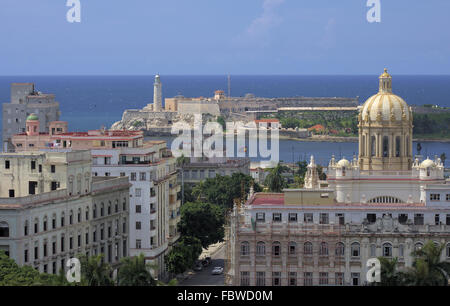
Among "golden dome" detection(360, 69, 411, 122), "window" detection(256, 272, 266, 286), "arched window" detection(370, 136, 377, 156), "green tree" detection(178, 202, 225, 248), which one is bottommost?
"window" detection(256, 272, 266, 286)

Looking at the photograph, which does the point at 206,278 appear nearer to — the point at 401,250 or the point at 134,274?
the point at 401,250

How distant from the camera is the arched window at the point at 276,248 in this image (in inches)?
3519

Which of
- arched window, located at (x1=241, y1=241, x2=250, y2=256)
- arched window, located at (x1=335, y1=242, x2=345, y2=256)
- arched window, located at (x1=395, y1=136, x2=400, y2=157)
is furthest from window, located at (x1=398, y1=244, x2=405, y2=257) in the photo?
arched window, located at (x1=395, y1=136, x2=400, y2=157)

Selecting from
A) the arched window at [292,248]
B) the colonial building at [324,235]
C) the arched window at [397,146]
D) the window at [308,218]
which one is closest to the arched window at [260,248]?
the colonial building at [324,235]

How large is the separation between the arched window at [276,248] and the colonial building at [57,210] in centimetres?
1198

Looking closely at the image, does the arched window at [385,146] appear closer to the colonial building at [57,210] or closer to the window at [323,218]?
the window at [323,218]

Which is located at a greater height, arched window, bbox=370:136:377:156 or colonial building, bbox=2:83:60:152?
colonial building, bbox=2:83:60:152

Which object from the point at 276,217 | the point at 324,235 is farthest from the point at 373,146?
the point at 276,217

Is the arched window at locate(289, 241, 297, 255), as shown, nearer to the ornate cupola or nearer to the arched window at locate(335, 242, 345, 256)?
the arched window at locate(335, 242, 345, 256)

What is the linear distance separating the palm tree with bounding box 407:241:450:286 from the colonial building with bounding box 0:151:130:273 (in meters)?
21.8

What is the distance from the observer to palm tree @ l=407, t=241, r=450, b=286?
230ft

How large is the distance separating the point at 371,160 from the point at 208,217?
63.7 ft

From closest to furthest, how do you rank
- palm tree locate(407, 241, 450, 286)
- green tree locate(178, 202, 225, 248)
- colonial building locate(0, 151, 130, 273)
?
palm tree locate(407, 241, 450, 286) < colonial building locate(0, 151, 130, 273) < green tree locate(178, 202, 225, 248)

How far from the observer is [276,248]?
89562 mm
